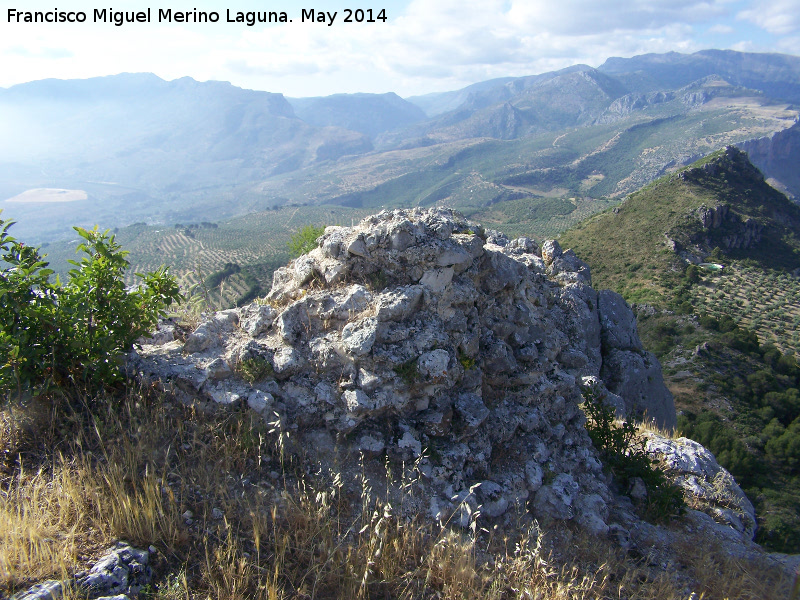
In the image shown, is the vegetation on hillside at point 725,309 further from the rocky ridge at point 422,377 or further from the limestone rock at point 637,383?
the rocky ridge at point 422,377

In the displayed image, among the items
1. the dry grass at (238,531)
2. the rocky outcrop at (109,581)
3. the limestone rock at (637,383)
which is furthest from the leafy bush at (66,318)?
the limestone rock at (637,383)

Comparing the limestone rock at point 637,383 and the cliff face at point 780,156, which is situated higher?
the cliff face at point 780,156

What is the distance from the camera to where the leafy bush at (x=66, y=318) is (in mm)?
4336

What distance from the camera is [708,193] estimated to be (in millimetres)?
60656

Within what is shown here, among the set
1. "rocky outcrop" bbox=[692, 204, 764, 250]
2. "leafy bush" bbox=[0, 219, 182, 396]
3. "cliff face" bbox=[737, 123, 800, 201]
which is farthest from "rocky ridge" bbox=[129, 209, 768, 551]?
"cliff face" bbox=[737, 123, 800, 201]

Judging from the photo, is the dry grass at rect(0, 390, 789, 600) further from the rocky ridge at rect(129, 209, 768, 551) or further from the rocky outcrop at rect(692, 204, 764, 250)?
the rocky outcrop at rect(692, 204, 764, 250)

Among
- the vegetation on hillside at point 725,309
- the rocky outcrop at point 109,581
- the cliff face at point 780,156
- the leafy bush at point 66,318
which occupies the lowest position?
the vegetation on hillside at point 725,309

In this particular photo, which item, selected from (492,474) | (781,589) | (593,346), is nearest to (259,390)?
(492,474)

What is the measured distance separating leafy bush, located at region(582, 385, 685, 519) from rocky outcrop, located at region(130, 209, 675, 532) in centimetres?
44

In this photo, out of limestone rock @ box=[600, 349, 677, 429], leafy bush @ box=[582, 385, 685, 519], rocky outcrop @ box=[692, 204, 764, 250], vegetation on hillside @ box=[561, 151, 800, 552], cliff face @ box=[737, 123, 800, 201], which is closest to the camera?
leafy bush @ box=[582, 385, 685, 519]

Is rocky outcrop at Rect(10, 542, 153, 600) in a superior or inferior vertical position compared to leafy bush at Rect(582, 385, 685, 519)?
superior

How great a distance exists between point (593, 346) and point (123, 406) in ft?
35.6

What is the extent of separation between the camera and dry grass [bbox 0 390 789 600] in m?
3.47

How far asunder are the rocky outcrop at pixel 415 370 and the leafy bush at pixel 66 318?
0.56 meters
